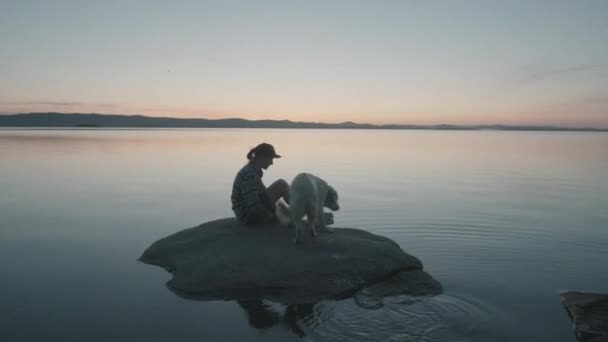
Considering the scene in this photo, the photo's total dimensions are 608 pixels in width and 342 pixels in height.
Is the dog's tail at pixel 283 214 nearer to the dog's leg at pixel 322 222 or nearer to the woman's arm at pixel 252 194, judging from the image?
the woman's arm at pixel 252 194

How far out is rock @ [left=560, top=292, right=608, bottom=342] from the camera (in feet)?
21.3

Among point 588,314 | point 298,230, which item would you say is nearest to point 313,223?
point 298,230

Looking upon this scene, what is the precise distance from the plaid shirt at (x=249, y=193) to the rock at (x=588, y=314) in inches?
241

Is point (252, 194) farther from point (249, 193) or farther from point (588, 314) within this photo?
point (588, 314)

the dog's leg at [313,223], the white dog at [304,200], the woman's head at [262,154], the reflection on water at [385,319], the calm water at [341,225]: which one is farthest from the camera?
the woman's head at [262,154]

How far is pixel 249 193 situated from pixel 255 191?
14 cm

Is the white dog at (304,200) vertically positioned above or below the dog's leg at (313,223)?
above

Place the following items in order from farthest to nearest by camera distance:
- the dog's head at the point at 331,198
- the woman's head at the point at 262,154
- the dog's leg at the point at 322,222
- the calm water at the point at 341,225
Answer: the dog's head at the point at 331,198 < the dog's leg at the point at 322,222 < the woman's head at the point at 262,154 < the calm water at the point at 341,225

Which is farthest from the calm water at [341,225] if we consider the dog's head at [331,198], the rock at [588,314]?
the dog's head at [331,198]

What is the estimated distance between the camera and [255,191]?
937 centimetres

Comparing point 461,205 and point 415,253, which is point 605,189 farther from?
point 415,253

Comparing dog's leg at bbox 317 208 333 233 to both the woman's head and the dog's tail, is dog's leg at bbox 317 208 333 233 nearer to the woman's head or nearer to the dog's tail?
the dog's tail

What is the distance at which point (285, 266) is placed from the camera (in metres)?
7.88

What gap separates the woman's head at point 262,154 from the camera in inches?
368
